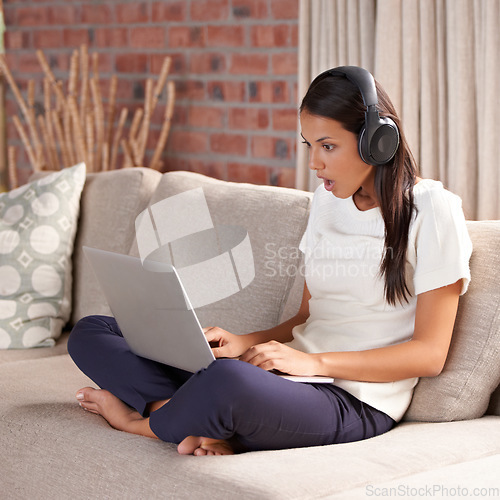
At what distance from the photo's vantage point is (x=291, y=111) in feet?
9.23

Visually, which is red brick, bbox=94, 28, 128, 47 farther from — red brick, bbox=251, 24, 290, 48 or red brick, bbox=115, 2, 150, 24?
red brick, bbox=251, 24, 290, 48

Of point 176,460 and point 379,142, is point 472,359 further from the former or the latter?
point 176,460

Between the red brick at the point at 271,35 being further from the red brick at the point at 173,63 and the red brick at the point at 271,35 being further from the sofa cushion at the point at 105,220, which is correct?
the sofa cushion at the point at 105,220

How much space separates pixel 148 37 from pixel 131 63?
0.14m

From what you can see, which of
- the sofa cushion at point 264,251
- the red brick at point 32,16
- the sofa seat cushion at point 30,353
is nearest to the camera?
the sofa cushion at point 264,251

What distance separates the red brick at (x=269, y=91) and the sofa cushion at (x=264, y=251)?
76 cm

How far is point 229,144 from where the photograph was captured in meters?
3.02

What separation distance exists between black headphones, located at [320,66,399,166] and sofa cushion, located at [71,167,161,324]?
1047mm

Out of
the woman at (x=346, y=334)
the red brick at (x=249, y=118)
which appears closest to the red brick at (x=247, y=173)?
the red brick at (x=249, y=118)

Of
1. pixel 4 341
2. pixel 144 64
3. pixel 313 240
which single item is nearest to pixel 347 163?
pixel 313 240

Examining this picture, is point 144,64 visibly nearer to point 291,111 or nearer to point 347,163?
point 291,111

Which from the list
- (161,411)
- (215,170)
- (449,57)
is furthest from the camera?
(215,170)

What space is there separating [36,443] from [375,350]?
681 mm

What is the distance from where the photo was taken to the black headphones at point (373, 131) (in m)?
1.50
